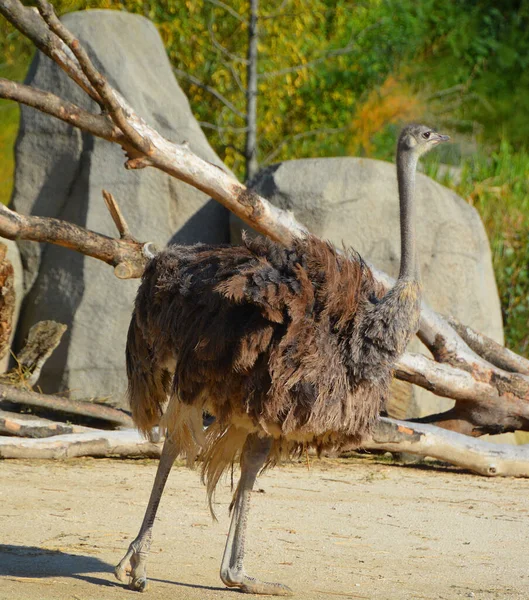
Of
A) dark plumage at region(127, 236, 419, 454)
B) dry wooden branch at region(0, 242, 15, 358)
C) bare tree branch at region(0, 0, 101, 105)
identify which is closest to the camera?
dark plumage at region(127, 236, 419, 454)

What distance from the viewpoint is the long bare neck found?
422cm

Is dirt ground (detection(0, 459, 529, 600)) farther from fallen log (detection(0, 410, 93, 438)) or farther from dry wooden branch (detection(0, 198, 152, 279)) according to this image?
dry wooden branch (detection(0, 198, 152, 279))

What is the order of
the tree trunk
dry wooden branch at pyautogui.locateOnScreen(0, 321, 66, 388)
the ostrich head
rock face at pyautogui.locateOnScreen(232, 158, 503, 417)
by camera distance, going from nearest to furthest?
the ostrich head, dry wooden branch at pyautogui.locateOnScreen(0, 321, 66, 388), rock face at pyautogui.locateOnScreen(232, 158, 503, 417), the tree trunk

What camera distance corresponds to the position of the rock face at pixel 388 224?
8.26 metres

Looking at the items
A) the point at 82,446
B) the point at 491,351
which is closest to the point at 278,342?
the point at 82,446

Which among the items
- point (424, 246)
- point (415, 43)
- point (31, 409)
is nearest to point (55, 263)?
point (31, 409)

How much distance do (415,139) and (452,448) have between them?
2756mm

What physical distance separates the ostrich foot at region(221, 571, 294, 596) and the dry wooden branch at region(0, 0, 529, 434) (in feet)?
5.89

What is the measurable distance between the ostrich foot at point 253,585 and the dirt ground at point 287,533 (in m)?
0.06

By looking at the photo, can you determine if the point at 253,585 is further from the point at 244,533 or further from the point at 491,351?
the point at 491,351

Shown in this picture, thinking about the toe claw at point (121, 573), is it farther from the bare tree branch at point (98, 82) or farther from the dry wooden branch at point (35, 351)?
the dry wooden branch at point (35, 351)

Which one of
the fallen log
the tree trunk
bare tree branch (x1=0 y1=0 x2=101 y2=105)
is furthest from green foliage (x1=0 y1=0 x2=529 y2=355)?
bare tree branch (x1=0 y1=0 x2=101 y2=105)

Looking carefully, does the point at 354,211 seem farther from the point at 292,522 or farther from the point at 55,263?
the point at 292,522

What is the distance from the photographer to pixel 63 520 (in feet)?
16.6
